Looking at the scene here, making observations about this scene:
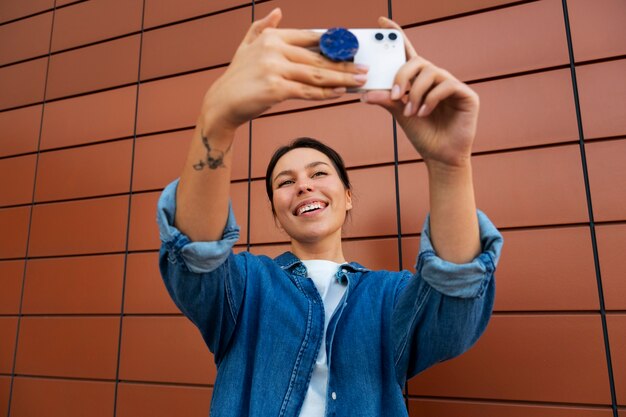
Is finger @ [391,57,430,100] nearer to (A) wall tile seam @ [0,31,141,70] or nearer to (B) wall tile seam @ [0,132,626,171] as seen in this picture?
(B) wall tile seam @ [0,132,626,171]

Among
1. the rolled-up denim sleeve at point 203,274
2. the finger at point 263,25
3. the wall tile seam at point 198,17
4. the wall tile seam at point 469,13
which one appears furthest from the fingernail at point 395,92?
the wall tile seam at point 198,17

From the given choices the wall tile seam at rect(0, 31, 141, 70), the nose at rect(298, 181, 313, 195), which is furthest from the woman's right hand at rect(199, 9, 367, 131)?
the wall tile seam at rect(0, 31, 141, 70)

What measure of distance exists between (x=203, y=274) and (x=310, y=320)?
30 centimetres

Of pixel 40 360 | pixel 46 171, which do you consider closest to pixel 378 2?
pixel 46 171

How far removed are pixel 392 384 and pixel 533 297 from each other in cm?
103

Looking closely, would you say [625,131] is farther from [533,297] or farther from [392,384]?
[392,384]

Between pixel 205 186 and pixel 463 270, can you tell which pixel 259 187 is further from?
pixel 463 270

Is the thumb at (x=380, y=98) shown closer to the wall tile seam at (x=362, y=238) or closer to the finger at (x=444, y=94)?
the finger at (x=444, y=94)

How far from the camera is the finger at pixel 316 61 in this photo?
614mm

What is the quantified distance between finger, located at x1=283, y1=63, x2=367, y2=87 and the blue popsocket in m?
0.03

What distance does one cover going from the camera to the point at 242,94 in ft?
2.03

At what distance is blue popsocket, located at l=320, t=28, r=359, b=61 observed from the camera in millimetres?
632

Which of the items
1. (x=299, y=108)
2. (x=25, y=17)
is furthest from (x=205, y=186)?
(x=25, y=17)

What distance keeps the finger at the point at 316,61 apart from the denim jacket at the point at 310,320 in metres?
→ 0.31
